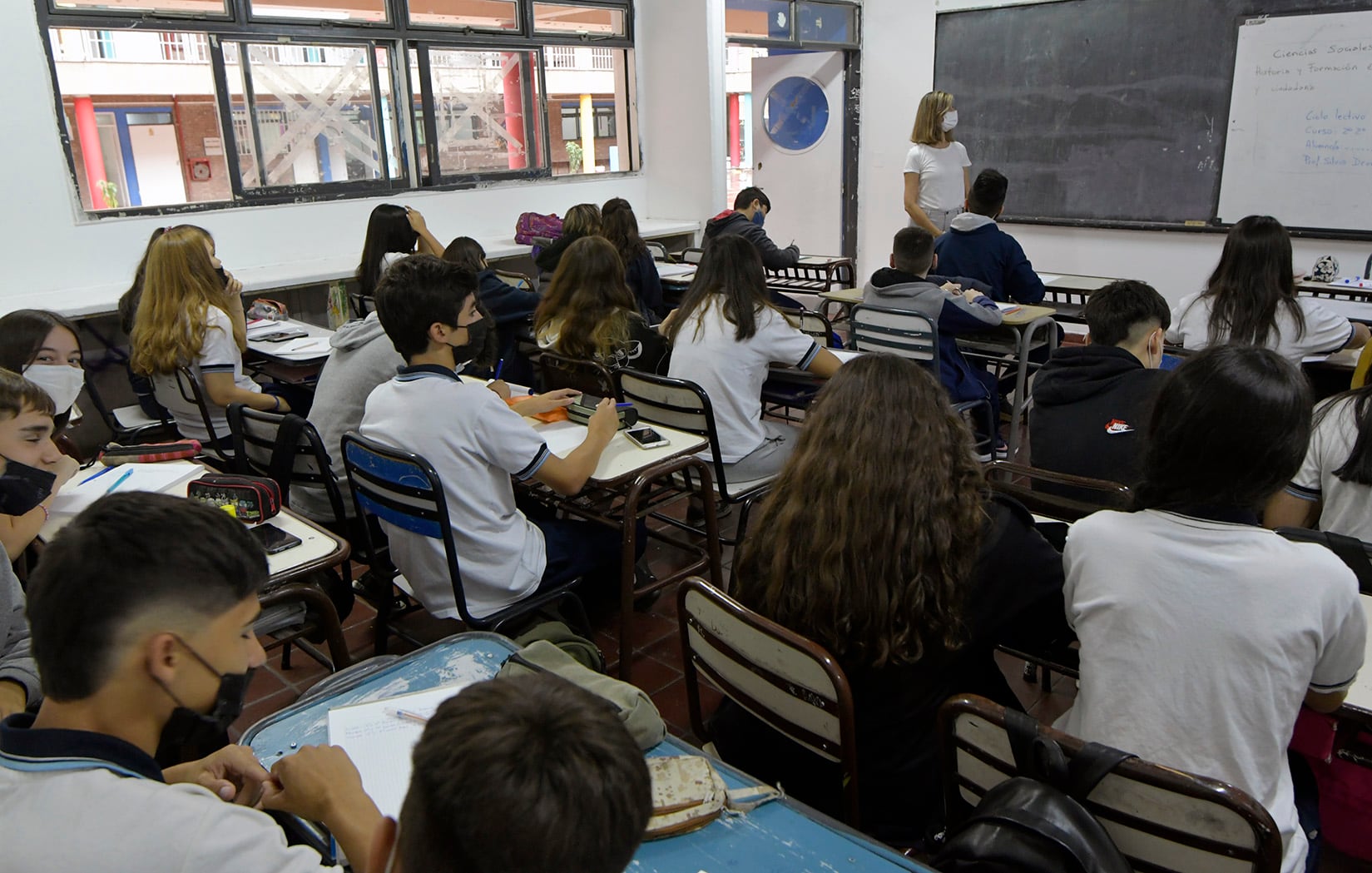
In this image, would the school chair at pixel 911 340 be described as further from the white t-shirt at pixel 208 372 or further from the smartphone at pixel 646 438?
the white t-shirt at pixel 208 372

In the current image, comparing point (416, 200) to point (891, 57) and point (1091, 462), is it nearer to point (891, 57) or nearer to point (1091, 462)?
point (891, 57)

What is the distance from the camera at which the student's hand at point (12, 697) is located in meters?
1.39

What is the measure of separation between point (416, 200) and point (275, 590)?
4434 millimetres

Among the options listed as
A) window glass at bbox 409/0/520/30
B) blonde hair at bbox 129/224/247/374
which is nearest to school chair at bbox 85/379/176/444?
blonde hair at bbox 129/224/247/374

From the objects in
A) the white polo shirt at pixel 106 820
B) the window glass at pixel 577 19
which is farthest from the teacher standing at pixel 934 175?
the white polo shirt at pixel 106 820

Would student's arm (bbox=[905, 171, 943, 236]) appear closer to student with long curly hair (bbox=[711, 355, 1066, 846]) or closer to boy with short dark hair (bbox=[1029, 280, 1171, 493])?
boy with short dark hair (bbox=[1029, 280, 1171, 493])

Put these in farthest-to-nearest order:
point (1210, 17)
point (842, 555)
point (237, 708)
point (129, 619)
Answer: point (1210, 17) < point (842, 555) < point (237, 708) < point (129, 619)

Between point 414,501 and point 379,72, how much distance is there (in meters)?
4.41

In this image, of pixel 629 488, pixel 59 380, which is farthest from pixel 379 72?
pixel 629 488

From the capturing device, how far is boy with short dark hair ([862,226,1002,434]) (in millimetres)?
3699

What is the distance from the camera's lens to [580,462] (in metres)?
2.23

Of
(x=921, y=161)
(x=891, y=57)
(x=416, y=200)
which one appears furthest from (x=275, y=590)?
(x=891, y=57)

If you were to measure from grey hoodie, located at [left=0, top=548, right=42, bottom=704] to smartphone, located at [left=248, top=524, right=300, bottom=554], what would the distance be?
40 centimetres

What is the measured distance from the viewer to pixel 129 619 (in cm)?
92
